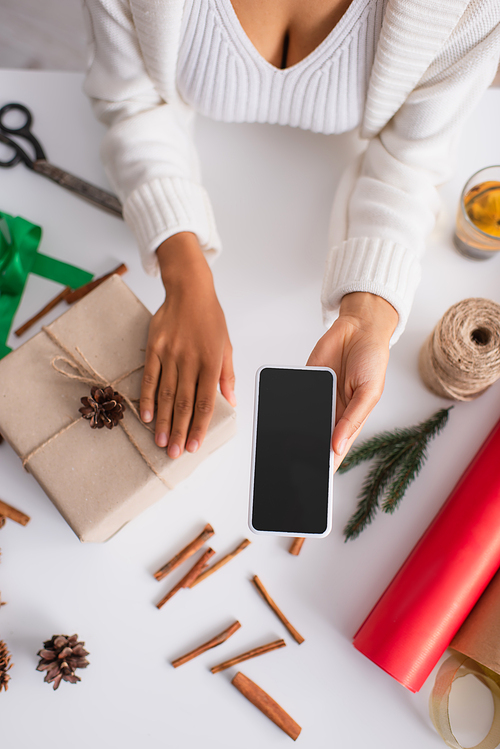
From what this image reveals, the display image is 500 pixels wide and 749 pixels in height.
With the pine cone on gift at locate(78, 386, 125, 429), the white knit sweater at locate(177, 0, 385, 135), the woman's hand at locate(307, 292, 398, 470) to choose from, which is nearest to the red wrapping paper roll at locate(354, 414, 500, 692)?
the woman's hand at locate(307, 292, 398, 470)

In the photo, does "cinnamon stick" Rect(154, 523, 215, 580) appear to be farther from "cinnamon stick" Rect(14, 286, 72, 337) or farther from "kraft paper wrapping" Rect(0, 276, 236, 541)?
"cinnamon stick" Rect(14, 286, 72, 337)

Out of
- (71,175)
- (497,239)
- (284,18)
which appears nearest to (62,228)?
(71,175)

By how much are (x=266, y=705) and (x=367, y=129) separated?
88 centimetres

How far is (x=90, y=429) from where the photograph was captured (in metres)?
0.68

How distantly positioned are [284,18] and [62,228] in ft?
1.62

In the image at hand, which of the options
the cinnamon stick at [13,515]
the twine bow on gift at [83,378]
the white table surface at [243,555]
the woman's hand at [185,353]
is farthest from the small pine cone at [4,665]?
the woman's hand at [185,353]

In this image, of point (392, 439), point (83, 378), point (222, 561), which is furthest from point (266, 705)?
point (83, 378)

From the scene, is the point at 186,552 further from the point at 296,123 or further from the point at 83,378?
the point at 296,123

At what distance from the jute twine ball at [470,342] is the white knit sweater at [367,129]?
0.06 metres

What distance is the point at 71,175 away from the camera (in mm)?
907

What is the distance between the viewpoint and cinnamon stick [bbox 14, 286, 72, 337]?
871 mm

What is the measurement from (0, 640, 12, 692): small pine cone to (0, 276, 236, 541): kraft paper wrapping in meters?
0.22

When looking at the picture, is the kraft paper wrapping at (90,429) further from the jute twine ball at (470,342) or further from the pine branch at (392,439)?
the jute twine ball at (470,342)

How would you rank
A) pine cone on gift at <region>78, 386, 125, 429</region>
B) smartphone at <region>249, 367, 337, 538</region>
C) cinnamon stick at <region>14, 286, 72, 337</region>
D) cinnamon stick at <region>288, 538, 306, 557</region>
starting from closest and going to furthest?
smartphone at <region>249, 367, 337, 538</region>
pine cone on gift at <region>78, 386, 125, 429</region>
cinnamon stick at <region>288, 538, 306, 557</region>
cinnamon stick at <region>14, 286, 72, 337</region>
